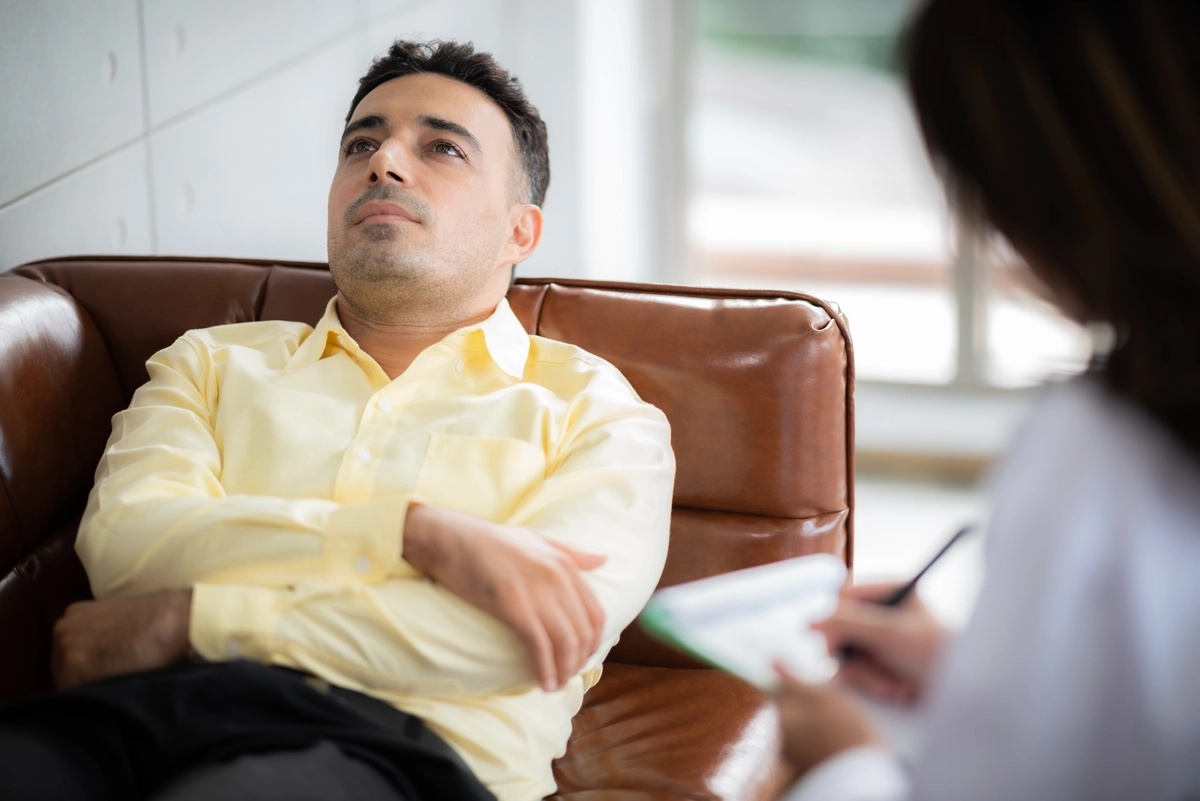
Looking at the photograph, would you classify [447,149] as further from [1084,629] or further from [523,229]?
[1084,629]

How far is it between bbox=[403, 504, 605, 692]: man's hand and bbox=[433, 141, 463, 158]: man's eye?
0.66 m

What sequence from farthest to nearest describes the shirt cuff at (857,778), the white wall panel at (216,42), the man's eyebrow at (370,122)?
the white wall panel at (216,42) < the man's eyebrow at (370,122) < the shirt cuff at (857,778)

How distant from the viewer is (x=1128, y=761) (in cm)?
71

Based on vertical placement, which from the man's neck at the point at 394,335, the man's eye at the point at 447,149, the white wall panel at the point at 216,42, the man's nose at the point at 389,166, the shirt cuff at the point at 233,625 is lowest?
the shirt cuff at the point at 233,625

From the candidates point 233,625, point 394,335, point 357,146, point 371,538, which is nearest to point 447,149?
point 357,146

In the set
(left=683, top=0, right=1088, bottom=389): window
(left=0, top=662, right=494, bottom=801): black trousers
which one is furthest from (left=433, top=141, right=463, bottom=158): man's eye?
(left=683, top=0, right=1088, bottom=389): window

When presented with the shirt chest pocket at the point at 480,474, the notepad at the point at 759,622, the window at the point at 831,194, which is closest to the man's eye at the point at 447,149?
the shirt chest pocket at the point at 480,474

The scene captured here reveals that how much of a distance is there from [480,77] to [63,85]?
0.81 metres

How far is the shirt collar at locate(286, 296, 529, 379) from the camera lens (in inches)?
60.9

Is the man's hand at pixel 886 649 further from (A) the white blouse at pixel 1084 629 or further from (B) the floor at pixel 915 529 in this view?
(B) the floor at pixel 915 529

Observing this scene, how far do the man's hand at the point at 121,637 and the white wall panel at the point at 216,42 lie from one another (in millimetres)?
1336

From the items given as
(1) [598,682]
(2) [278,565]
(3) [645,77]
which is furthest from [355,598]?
(3) [645,77]

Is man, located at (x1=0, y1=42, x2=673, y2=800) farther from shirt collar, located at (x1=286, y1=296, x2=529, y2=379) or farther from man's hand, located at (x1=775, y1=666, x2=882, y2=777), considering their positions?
man's hand, located at (x1=775, y1=666, x2=882, y2=777)

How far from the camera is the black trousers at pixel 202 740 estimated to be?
1.06 meters
